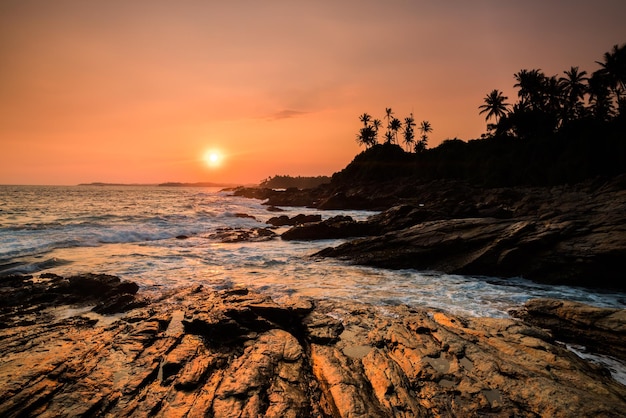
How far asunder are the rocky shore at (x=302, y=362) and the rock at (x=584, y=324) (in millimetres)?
26

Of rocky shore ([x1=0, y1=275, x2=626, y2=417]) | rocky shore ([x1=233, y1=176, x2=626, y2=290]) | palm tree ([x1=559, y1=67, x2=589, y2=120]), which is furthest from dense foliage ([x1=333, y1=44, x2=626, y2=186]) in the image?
rocky shore ([x1=0, y1=275, x2=626, y2=417])

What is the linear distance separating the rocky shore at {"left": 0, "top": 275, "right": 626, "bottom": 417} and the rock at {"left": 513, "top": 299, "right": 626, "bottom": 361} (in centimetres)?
3

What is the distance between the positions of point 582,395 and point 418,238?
38.5ft

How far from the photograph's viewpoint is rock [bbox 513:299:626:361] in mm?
6796

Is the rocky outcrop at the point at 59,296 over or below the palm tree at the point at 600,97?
below

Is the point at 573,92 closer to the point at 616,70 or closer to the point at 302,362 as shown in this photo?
the point at 616,70

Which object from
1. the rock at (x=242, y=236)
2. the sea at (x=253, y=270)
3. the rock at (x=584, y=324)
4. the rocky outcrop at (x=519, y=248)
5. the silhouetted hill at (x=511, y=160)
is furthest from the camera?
the silhouetted hill at (x=511, y=160)

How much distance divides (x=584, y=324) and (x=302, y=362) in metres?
7.10

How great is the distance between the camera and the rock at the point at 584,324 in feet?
22.3

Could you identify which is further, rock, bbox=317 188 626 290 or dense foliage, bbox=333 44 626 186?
dense foliage, bbox=333 44 626 186

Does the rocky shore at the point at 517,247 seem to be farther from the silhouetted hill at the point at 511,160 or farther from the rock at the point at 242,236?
the silhouetted hill at the point at 511,160

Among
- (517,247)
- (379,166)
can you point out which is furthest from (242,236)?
(379,166)

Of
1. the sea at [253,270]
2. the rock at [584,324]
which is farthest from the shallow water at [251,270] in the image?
the rock at [584,324]

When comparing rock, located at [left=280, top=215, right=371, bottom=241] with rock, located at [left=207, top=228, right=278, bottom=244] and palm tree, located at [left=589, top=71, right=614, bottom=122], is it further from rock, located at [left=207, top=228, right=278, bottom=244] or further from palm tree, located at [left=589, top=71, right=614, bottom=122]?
palm tree, located at [left=589, top=71, right=614, bottom=122]
